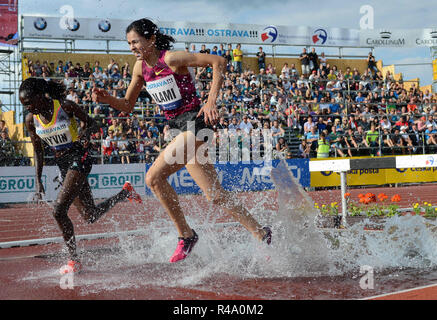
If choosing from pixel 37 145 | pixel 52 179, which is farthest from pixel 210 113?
pixel 52 179

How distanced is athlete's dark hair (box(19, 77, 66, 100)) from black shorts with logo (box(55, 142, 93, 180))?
59 centimetres

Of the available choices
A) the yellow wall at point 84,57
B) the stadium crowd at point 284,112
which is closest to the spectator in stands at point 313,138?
the stadium crowd at point 284,112

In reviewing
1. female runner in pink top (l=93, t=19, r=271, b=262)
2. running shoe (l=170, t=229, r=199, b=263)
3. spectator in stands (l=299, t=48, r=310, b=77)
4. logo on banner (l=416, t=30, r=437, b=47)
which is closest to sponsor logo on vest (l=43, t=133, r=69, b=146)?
female runner in pink top (l=93, t=19, r=271, b=262)

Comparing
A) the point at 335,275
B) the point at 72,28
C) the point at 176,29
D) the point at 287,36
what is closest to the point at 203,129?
the point at 335,275

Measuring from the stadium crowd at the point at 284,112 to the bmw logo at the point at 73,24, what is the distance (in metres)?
2.59

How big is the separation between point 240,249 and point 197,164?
1237mm

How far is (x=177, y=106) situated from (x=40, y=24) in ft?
62.9

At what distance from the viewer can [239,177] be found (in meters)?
16.8

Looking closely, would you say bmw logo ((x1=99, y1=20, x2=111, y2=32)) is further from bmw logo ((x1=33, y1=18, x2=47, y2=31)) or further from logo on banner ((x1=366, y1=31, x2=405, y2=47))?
logo on banner ((x1=366, y1=31, x2=405, y2=47))

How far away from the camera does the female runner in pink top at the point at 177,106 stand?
4578mm

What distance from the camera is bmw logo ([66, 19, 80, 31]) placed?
21.8m

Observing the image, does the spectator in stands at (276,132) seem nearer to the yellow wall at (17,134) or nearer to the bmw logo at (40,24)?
the yellow wall at (17,134)

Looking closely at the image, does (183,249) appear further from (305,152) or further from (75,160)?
(305,152)
